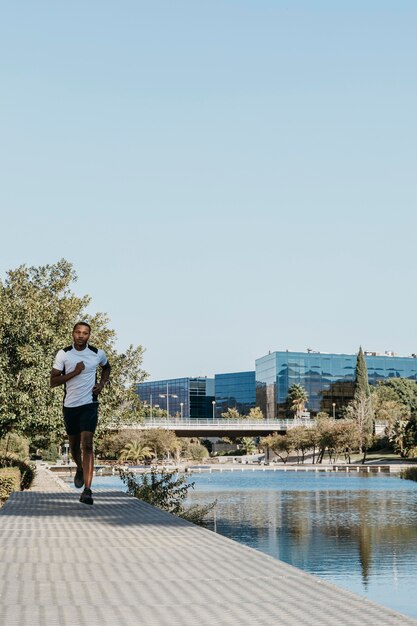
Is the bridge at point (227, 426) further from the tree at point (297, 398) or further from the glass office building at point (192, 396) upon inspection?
the glass office building at point (192, 396)

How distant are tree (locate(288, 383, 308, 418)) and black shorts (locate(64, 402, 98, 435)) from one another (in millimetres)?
121405

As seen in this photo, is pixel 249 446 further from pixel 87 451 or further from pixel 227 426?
pixel 87 451

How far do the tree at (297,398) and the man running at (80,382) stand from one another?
121422 millimetres

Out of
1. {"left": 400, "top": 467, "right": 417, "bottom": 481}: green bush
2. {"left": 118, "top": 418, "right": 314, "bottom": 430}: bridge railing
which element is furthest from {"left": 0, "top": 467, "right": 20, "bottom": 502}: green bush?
{"left": 118, "top": 418, "right": 314, "bottom": 430}: bridge railing

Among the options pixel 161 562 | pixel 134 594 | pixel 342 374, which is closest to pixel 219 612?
pixel 134 594

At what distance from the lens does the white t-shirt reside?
35.0 ft

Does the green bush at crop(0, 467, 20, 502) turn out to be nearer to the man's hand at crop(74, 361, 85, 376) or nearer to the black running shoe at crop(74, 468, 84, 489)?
the black running shoe at crop(74, 468, 84, 489)

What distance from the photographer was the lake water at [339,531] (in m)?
15.5

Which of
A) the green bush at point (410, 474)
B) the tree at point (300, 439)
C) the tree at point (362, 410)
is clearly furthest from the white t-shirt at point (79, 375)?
the tree at point (300, 439)

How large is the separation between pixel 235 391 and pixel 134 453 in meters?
75.9

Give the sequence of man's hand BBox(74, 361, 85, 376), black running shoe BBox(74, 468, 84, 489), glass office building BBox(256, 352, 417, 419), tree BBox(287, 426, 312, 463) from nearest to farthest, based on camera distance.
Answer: man's hand BBox(74, 361, 85, 376)
black running shoe BBox(74, 468, 84, 489)
tree BBox(287, 426, 312, 463)
glass office building BBox(256, 352, 417, 419)

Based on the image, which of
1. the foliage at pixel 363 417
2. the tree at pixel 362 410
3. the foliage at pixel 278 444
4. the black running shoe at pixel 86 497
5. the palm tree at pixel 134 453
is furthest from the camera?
the foliage at pixel 278 444

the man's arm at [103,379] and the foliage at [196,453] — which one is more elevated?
the man's arm at [103,379]

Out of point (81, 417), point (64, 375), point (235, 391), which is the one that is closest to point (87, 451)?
point (81, 417)
